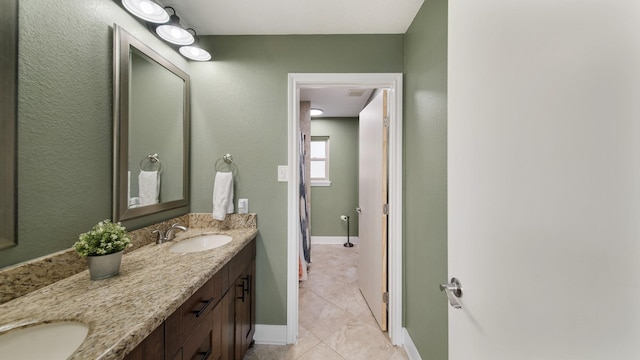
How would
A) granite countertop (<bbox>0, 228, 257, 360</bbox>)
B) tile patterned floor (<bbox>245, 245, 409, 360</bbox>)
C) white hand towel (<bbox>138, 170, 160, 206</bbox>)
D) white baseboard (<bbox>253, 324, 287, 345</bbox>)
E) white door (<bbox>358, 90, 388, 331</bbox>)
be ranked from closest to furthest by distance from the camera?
granite countertop (<bbox>0, 228, 257, 360</bbox>), white hand towel (<bbox>138, 170, 160, 206</bbox>), tile patterned floor (<bbox>245, 245, 409, 360</bbox>), white baseboard (<bbox>253, 324, 287, 345</bbox>), white door (<bbox>358, 90, 388, 331</bbox>)

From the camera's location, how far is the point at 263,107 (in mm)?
1809

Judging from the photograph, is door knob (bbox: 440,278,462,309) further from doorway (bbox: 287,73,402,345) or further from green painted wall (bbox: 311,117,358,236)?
green painted wall (bbox: 311,117,358,236)

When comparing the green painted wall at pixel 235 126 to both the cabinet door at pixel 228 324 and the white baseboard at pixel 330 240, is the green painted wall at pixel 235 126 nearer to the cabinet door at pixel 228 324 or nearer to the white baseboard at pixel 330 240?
the cabinet door at pixel 228 324

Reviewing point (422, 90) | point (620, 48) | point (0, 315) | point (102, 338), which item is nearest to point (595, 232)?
point (620, 48)

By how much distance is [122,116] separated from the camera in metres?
1.24

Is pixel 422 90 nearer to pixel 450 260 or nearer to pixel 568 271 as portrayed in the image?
pixel 450 260

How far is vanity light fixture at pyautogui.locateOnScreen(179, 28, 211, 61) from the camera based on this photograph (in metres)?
1.62

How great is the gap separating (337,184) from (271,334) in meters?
2.86

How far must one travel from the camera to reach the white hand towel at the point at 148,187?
54.5 inches

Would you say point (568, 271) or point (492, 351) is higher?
point (568, 271)

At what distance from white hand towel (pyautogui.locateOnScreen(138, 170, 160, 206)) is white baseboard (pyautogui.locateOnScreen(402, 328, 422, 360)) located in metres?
1.95

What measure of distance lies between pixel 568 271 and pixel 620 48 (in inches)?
13.8

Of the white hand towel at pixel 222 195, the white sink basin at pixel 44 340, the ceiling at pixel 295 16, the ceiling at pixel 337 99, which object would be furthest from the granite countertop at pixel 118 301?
the ceiling at pixel 337 99

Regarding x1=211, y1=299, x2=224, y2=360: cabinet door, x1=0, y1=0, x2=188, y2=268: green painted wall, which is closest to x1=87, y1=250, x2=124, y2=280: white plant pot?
x1=0, y1=0, x2=188, y2=268: green painted wall
